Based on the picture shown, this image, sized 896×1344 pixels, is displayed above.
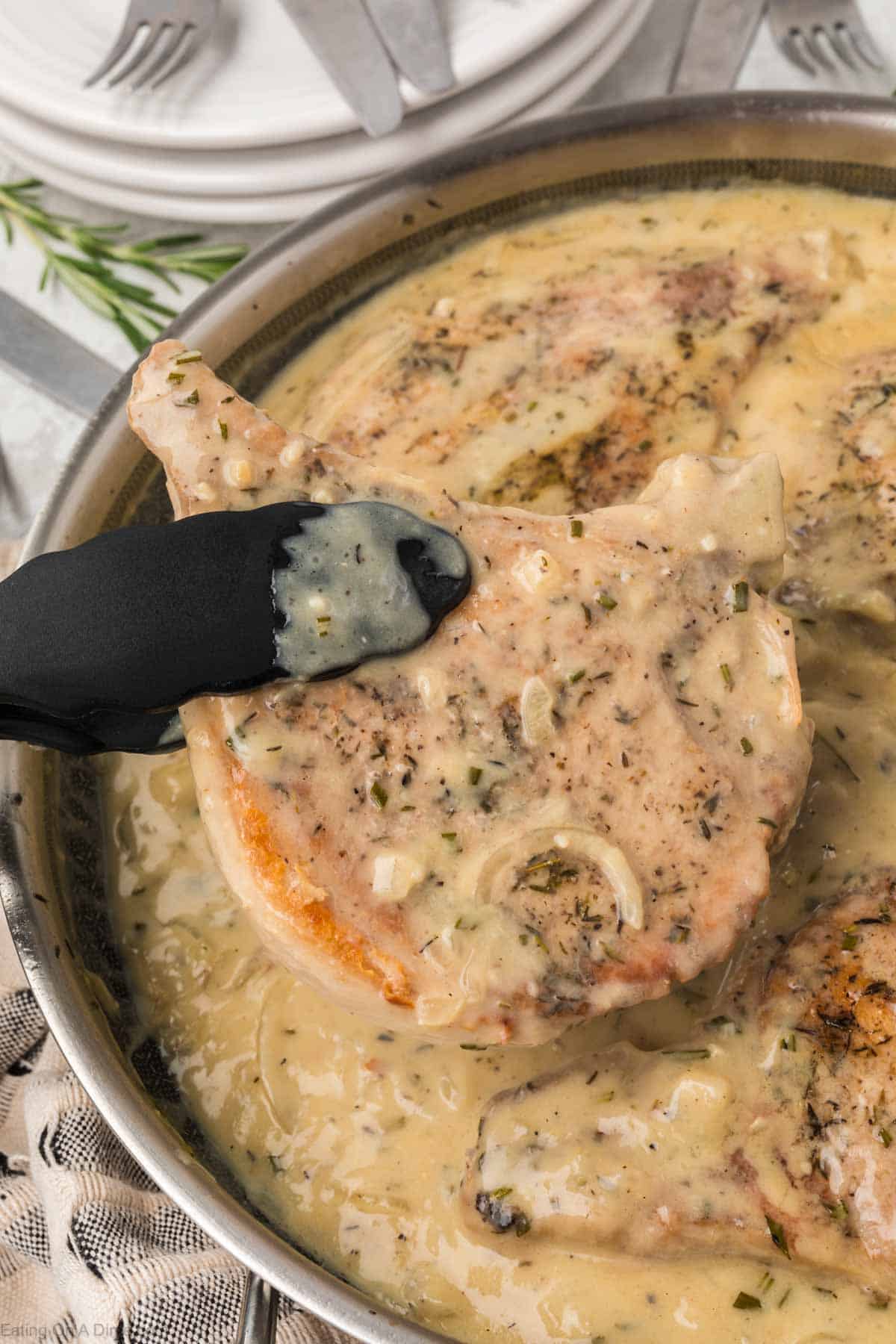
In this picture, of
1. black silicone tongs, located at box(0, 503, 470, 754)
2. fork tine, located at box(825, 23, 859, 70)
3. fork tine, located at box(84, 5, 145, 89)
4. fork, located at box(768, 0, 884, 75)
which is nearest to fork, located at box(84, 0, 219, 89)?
fork tine, located at box(84, 5, 145, 89)

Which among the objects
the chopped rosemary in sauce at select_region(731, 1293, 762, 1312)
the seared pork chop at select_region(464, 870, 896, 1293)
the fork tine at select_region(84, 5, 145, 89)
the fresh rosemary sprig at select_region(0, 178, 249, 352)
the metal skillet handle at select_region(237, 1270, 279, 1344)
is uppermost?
the fork tine at select_region(84, 5, 145, 89)

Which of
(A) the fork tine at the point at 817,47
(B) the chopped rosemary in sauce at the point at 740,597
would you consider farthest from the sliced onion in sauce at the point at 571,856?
(A) the fork tine at the point at 817,47

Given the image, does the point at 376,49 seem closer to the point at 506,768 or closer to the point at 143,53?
the point at 143,53

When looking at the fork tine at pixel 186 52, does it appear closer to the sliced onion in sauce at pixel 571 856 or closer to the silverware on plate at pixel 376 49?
the silverware on plate at pixel 376 49

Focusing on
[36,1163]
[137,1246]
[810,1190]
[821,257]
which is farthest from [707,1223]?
[821,257]

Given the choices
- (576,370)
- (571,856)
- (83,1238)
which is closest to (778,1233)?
(571,856)

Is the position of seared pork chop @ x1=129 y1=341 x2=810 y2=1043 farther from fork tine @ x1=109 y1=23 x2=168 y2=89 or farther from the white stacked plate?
fork tine @ x1=109 y1=23 x2=168 y2=89
